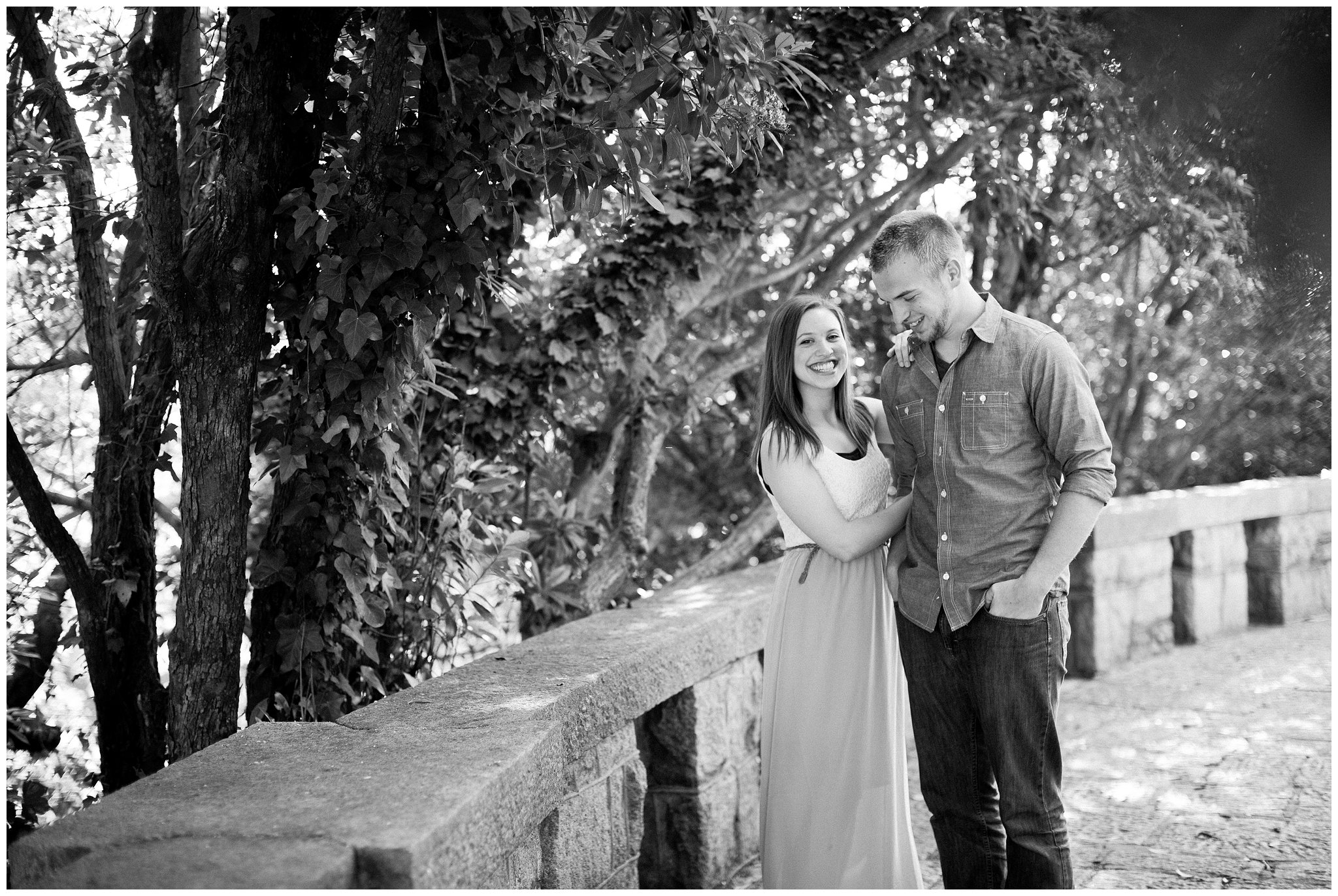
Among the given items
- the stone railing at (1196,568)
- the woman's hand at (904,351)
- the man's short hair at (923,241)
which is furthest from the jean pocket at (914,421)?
the stone railing at (1196,568)

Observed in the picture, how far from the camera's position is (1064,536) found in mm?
2420

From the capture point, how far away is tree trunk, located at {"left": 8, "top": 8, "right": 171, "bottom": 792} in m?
3.15

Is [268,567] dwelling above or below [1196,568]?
above

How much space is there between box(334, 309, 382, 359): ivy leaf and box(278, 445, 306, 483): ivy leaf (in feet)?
1.12

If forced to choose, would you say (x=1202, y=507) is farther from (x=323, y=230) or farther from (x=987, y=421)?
(x=323, y=230)

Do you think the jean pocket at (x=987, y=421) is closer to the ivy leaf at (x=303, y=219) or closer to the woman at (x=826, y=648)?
the woman at (x=826, y=648)

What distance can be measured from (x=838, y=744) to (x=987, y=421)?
0.94 m

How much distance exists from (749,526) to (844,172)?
85.1 inches

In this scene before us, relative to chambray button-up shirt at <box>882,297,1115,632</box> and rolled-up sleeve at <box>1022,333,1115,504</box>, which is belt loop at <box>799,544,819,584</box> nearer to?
chambray button-up shirt at <box>882,297,1115,632</box>

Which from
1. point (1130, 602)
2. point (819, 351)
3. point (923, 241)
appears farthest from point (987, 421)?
point (1130, 602)

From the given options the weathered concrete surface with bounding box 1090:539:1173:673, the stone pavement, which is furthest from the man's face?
the weathered concrete surface with bounding box 1090:539:1173:673

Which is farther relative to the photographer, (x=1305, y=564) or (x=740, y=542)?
(x=1305, y=564)

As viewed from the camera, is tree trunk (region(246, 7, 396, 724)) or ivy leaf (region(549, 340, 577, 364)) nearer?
tree trunk (region(246, 7, 396, 724))

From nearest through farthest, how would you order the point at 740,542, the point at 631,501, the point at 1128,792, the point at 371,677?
the point at 371,677 → the point at 1128,792 → the point at 631,501 → the point at 740,542
